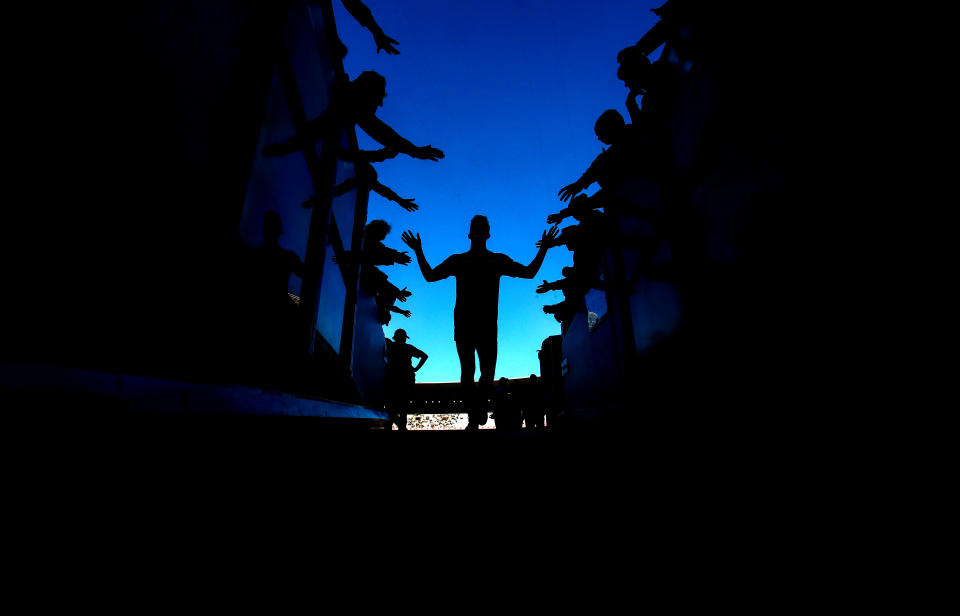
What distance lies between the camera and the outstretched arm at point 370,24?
3832 millimetres

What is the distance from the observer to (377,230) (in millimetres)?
7336

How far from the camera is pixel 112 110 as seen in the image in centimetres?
172

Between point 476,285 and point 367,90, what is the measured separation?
2.20 m

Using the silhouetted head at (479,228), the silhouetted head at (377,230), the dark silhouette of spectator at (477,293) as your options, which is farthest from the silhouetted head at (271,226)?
the silhouetted head at (377,230)

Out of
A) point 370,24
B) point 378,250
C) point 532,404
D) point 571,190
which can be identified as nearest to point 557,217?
point 571,190

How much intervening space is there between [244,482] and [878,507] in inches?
66.4

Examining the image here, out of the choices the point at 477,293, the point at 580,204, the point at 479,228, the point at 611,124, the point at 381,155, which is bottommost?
the point at 477,293

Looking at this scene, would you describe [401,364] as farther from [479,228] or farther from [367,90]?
[367,90]

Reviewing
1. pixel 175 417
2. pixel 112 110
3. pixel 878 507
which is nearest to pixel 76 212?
pixel 112 110

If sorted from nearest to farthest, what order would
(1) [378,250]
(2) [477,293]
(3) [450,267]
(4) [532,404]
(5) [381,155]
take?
(2) [477,293] < (3) [450,267] < (5) [381,155] < (1) [378,250] < (4) [532,404]

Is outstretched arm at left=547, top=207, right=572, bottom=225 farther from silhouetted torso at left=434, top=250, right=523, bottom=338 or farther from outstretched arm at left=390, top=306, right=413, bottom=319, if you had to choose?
outstretched arm at left=390, top=306, right=413, bottom=319

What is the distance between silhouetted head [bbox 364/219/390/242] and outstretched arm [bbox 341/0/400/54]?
3.46 m

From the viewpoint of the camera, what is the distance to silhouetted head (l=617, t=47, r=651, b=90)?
12.7 ft

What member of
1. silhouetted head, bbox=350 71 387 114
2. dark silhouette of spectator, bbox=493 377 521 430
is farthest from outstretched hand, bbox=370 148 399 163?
dark silhouette of spectator, bbox=493 377 521 430
